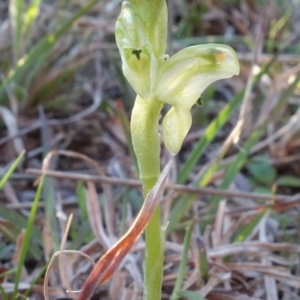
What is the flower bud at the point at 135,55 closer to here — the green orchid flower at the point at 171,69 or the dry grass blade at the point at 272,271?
the green orchid flower at the point at 171,69

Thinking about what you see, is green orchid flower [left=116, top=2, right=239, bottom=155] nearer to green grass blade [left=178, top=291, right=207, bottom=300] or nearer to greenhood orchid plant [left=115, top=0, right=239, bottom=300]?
greenhood orchid plant [left=115, top=0, right=239, bottom=300]

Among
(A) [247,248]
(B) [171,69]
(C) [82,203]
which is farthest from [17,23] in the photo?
(B) [171,69]

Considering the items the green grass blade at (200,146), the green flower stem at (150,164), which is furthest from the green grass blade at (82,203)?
the green flower stem at (150,164)

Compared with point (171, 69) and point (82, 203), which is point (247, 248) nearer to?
point (82, 203)

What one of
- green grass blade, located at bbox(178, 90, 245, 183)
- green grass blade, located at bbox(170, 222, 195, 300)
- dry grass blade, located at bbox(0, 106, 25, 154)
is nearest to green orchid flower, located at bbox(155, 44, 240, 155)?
green grass blade, located at bbox(170, 222, 195, 300)

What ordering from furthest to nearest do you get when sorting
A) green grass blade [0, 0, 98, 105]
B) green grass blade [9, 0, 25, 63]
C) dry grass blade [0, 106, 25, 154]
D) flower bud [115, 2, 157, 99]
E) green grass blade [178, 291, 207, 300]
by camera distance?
green grass blade [9, 0, 25, 63] < dry grass blade [0, 106, 25, 154] < green grass blade [0, 0, 98, 105] < green grass blade [178, 291, 207, 300] < flower bud [115, 2, 157, 99]

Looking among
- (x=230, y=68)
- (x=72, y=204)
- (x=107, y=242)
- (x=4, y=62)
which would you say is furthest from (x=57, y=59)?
(x=230, y=68)

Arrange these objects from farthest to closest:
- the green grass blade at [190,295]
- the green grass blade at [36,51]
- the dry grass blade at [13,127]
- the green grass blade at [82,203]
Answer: the dry grass blade at [13,127], the green grass blade at [36,51], the green grass blade at [82,203], the green grass blade at [190,295]
